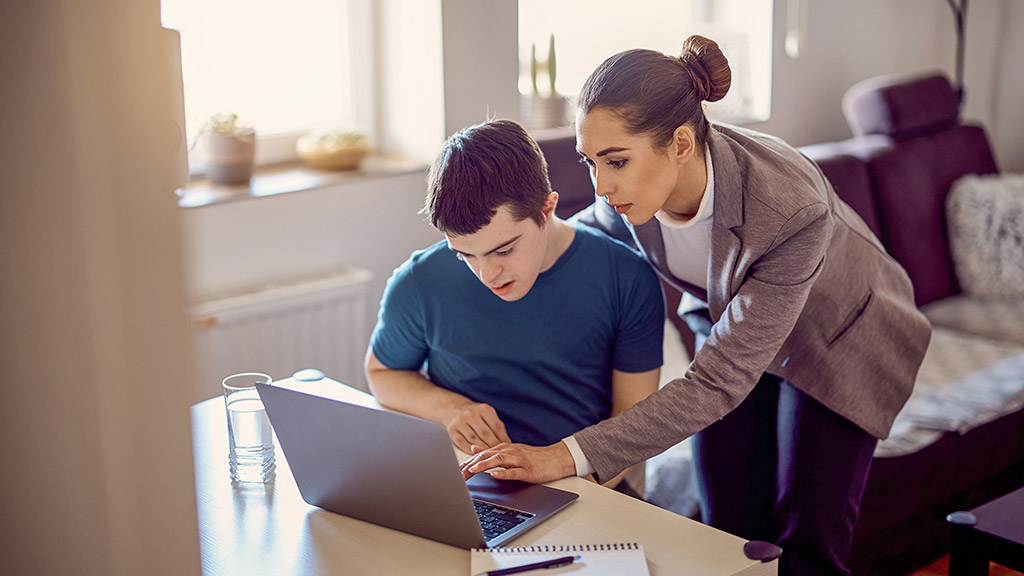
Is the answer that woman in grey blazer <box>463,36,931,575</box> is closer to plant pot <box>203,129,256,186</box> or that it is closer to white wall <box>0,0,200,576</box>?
white wall <box>0,0,200,576</box>

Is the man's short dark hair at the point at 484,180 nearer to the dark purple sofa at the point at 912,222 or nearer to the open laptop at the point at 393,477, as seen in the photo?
the open laptop at the point at 393,477

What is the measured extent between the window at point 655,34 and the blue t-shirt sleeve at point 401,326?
1538 mm

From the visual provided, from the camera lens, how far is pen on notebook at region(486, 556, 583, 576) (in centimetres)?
105

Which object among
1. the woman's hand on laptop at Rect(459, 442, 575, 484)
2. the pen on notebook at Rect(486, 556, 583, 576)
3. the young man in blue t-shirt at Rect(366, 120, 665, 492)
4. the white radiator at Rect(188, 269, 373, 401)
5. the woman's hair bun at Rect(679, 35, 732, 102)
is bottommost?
the white radiator at Rect(188, 269, 373, 401)

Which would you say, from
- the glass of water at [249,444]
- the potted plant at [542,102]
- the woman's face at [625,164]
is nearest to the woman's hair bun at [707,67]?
the woman's face at [625,164]

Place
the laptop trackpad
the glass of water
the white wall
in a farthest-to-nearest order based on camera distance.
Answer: the glass of water, the laptop trackpad, the white wall

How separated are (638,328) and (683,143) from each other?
0.29m

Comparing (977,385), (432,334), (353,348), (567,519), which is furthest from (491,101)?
(567,519)

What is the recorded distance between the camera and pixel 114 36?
423 millimetres

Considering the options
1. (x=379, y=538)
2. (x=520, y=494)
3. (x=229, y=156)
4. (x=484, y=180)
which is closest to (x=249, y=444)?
(x=379, y=538)

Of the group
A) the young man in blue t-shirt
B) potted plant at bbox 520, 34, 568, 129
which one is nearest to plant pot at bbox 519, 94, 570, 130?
potted plant at bbox 520, 34, 568, 129

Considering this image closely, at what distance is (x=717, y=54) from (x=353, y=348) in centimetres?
138

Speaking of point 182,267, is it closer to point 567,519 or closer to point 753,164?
point 567,519

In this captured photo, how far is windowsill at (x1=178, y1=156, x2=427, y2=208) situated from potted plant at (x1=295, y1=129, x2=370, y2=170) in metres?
0.03
